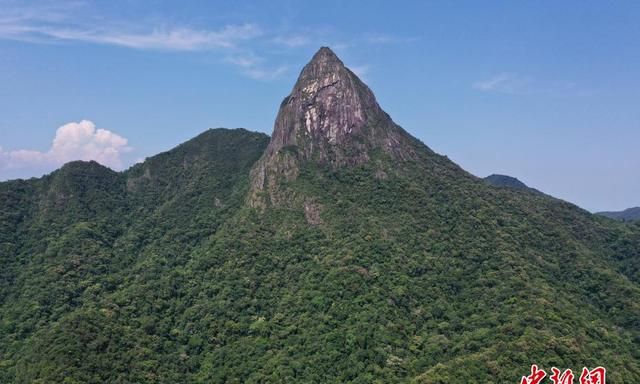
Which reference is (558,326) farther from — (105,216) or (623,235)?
(105,216)

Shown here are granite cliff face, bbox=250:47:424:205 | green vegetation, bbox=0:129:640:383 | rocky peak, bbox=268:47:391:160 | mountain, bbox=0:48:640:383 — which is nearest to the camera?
green vegetation, bbox=0:129:640:383

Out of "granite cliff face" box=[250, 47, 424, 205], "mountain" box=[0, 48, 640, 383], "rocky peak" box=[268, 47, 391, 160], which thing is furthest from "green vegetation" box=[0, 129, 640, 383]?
"rocky peak" box=[268, 47, 391, 160]

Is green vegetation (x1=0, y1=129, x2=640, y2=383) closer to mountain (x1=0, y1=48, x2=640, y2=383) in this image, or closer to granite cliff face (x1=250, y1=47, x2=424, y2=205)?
mountain (x1=0, y1=48, x2=640, y2=383)

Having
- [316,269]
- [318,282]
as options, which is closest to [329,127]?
[316,269]

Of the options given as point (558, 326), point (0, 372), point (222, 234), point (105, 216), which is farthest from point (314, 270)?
point (105, 216)

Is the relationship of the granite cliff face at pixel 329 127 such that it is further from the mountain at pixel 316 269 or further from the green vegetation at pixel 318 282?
the green vegetation at pixel 318 282

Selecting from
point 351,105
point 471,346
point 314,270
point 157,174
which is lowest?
point 471,346
